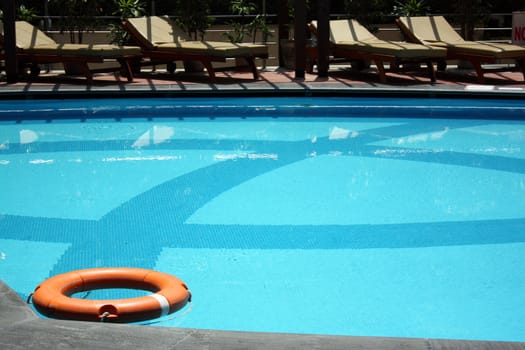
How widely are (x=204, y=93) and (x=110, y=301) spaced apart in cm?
641

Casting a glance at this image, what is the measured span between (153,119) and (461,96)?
11.1 ft

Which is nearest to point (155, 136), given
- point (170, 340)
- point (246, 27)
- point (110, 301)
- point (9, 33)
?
point (9, 33)

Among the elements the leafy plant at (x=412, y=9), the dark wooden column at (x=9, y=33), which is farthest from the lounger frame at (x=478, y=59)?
the dark wooden column at (x=9, y=33)

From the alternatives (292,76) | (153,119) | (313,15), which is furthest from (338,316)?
(313,15)

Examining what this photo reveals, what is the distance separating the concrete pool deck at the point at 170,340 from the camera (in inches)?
75.0

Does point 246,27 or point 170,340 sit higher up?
point 170,340

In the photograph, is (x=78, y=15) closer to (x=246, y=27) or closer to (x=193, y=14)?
(x=193, y=14)

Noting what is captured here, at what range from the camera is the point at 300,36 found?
9906mm

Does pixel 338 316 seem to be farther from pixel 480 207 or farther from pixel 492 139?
pixel 492 139

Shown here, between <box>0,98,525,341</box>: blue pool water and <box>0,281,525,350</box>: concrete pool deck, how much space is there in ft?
5.10

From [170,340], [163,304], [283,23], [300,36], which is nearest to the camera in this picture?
[170,340]

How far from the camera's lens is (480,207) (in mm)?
5492

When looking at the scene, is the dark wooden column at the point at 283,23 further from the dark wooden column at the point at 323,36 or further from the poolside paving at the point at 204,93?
the dark wooden column at the point at 323,36

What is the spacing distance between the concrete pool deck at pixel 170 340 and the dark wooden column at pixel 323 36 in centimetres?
816
